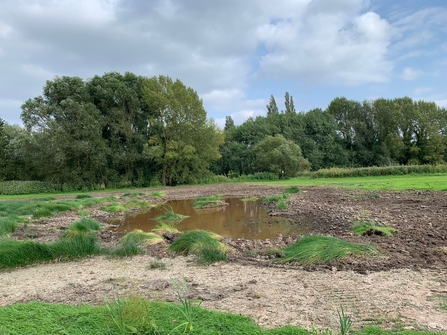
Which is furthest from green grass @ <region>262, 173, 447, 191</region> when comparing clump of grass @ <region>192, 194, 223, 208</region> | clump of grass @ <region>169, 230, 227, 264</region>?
clump of grass @ <region>169, 230, 227, 264</region>

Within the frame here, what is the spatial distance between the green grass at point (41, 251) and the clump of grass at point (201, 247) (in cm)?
185

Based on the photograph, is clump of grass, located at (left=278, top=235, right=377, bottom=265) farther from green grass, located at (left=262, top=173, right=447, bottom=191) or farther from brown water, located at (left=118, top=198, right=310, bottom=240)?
green grass, located at (left=262, top=173, right=447, bottom=191)

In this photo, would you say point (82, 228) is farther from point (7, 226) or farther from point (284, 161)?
point (284, 161)

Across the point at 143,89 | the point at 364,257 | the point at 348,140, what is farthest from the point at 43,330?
the point at 348,140

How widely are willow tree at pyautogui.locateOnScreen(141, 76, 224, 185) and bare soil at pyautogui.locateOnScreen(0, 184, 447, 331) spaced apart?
102ft

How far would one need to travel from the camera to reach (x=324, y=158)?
2281 inches

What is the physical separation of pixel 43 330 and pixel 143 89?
37.1 meters

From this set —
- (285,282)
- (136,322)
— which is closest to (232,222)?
(285,282)

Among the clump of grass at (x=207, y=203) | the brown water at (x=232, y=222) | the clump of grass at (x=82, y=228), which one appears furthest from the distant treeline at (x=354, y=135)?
the clump of grass at (x=82, y=228)

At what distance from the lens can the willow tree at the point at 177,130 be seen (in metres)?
37.6

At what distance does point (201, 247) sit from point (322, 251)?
253 centimetres

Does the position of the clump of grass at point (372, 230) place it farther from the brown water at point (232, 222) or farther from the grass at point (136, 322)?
the grass at point (136, 322)

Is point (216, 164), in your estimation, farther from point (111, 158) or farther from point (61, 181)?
point (61, 181)

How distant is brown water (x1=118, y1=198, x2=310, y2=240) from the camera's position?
1016cm
